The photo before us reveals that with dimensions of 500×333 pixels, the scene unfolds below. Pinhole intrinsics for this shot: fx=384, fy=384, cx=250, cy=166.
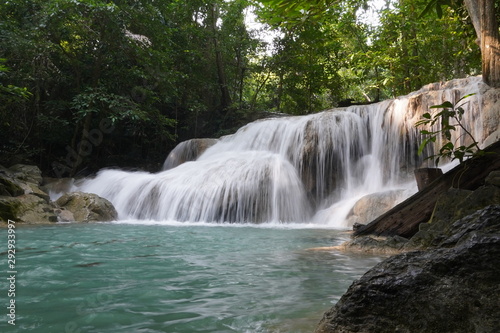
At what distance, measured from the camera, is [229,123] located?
1792cm

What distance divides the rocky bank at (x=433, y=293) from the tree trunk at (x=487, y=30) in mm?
5423

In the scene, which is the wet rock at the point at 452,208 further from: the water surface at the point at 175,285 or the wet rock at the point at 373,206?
the wet rock at the point at 373,206

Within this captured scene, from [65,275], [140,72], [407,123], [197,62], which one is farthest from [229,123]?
[65,275]

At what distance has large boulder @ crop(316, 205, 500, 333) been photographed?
144cm

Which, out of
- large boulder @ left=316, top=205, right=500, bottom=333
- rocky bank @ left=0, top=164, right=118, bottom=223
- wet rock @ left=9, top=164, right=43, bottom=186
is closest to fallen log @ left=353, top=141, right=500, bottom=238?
large boulder @ left=316, top=205, right=500, bottom=333

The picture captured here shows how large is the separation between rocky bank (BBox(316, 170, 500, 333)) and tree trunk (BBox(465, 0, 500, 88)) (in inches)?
213

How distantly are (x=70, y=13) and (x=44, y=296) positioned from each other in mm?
11569

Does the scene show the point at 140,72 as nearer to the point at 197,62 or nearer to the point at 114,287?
the point at 197,62

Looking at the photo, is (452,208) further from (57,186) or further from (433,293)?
(57,186)

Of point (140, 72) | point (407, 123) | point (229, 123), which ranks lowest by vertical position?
point (407, 123)

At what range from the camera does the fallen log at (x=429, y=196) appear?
415cm

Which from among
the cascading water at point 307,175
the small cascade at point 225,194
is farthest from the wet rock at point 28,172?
the small cascade at point 225,194

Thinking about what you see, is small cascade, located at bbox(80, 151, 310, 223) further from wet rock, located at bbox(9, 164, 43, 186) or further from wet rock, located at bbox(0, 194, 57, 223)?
wet rock, located at bbox(9, 164, 43, 186)

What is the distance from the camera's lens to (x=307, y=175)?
10766 millimetres
